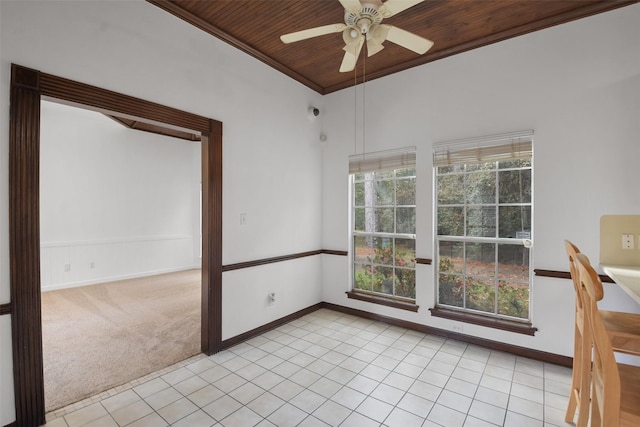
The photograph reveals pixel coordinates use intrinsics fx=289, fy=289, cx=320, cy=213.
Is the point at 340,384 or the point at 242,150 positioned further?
the point at 242,150

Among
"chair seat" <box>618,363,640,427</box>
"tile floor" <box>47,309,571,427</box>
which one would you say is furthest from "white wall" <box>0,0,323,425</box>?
"chair seat" <box>618,363,640,427</box>

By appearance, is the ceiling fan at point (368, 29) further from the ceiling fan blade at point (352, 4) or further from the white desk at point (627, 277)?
the white desk at point (627, 277)

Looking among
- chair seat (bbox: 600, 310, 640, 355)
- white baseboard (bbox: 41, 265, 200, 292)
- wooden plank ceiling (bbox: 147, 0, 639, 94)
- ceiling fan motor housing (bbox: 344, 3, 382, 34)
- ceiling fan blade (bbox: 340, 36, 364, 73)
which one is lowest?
white baseboard (bbox: 41, 265, 200, 292)

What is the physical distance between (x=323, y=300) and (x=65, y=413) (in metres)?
2.82

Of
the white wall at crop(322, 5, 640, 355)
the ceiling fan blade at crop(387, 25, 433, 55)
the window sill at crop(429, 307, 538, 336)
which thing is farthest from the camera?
the window sill at crop(429, 307, 538, 336)

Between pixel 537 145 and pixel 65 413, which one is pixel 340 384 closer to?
pixel 65 413

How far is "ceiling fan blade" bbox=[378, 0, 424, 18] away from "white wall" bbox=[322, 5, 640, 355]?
5.38 ft

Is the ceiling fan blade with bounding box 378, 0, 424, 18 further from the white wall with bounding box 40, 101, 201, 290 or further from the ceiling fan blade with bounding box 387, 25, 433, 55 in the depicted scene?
the white wall with bounding box 40, 101, 201, 290

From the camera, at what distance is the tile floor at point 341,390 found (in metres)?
1.92

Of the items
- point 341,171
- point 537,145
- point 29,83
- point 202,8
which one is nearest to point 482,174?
point 537,145

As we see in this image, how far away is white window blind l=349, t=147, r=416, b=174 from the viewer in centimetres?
335

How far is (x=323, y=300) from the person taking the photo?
4.15 metres

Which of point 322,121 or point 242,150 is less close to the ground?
point 322,121

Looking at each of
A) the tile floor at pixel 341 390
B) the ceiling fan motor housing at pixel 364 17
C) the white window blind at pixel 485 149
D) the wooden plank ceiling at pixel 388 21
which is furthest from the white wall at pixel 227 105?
the white window blind at pixel 485 149
